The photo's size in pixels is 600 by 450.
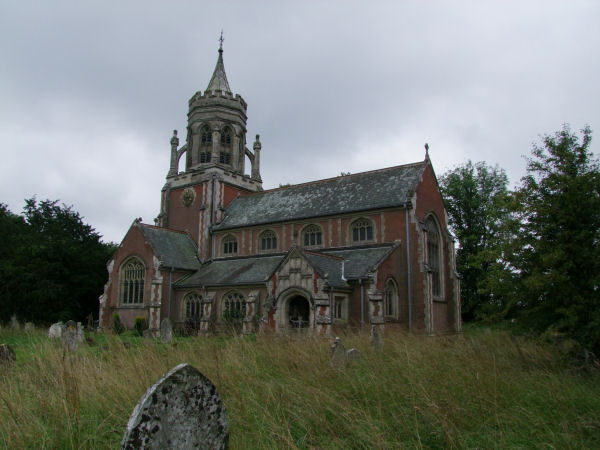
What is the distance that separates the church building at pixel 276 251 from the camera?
23.8 meters

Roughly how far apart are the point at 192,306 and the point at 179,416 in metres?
28.5

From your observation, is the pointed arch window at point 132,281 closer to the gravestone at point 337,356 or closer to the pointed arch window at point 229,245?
the pointed arch window at point 229,245

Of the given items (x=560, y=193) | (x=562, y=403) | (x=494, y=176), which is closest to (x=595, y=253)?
(x=560, y=193)

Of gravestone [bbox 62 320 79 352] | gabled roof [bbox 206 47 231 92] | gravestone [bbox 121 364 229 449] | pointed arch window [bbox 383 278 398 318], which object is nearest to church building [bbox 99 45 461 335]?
pointed arch window [bbox 383 278 398 318]

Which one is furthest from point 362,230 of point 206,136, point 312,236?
point 206,136

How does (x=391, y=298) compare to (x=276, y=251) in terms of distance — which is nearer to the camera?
(x=391, y=298)

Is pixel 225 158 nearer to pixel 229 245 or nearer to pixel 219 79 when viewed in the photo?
pixel 219 79

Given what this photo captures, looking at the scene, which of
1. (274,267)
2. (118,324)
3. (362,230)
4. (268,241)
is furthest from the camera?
(268,241)

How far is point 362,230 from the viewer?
2853cm

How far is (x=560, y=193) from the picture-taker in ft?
36.4

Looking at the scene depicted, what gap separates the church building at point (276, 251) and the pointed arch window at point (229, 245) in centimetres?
8

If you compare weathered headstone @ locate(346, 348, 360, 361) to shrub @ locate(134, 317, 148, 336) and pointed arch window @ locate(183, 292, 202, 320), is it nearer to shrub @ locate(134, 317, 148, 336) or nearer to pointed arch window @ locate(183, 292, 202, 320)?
pointed arch window @ locate(183, 292, 202, 320)

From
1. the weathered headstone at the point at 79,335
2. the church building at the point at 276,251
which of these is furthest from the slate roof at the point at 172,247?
the weathered headstone at the point at 79,335

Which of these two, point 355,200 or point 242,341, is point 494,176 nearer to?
point 355,200
